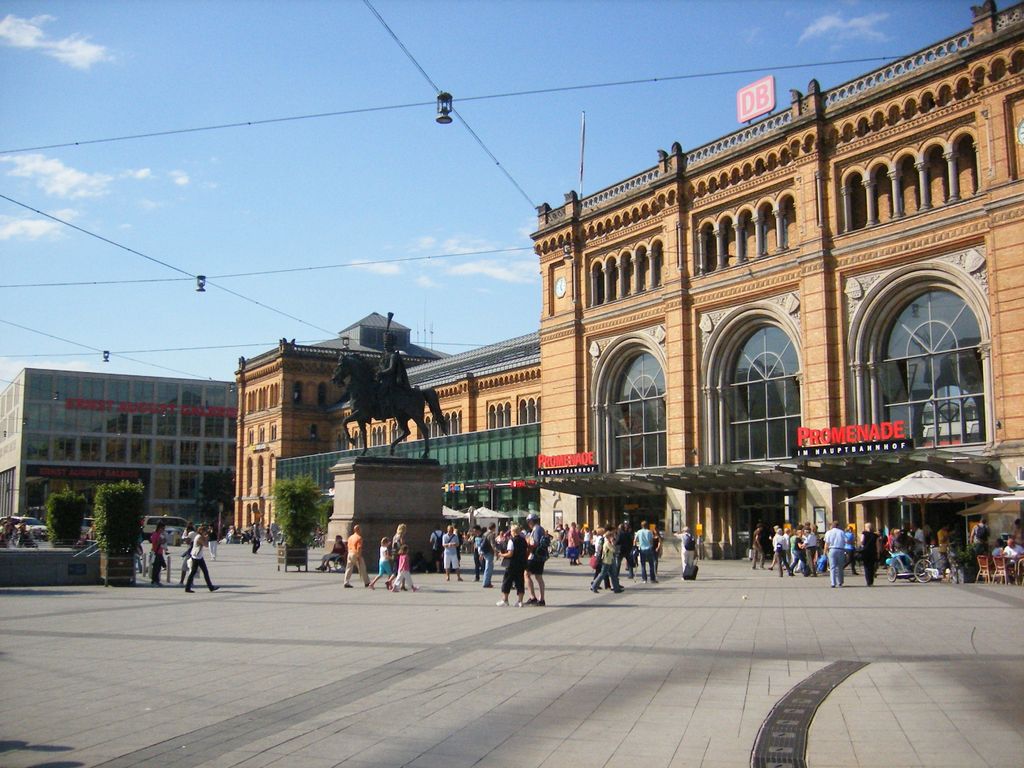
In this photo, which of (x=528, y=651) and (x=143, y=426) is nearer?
(x=528, y=651)

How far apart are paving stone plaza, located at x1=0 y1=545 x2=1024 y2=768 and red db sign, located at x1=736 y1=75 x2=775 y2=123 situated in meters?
27.0

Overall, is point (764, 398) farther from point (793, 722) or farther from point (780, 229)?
point (793, 722)

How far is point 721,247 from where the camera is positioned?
142ft

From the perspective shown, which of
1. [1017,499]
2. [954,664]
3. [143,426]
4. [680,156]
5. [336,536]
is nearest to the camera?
[954,664]

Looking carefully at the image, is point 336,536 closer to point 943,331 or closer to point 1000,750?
point 943,331

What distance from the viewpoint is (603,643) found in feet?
48.3

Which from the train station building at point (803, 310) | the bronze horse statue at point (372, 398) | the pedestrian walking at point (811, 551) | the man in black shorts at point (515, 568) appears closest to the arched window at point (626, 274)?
the train station building at point (803, 310)

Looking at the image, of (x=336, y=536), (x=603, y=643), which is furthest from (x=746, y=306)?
(x=603, y=643)

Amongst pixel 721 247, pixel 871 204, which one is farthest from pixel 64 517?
pixel 871 204

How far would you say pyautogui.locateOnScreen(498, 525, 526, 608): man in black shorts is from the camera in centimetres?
2106

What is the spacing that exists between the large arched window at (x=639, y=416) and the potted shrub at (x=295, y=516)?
17386 mm

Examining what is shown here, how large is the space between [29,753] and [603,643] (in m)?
8.60

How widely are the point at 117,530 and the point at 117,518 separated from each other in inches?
14.4

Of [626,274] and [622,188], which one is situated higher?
[622,188]
